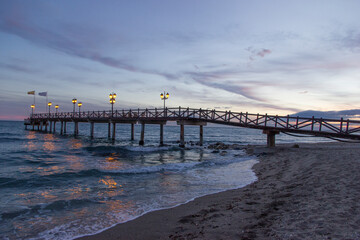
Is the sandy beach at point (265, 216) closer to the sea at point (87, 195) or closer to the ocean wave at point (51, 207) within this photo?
the sea at point (87, 195)

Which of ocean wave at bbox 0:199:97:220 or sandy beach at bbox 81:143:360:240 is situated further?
ocean wave at bbox 0:199:97:220

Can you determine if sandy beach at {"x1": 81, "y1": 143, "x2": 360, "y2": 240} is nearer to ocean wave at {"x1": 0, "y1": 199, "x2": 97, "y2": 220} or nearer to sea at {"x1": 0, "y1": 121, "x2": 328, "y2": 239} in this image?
sea at {"x1": 0, "y1": 121, "x2": 328, "y2": 239}

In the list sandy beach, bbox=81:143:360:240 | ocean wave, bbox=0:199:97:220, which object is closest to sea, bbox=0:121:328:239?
ocean wave, bbox=0:199:97:220

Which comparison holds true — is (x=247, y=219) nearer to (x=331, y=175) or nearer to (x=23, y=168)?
(x=331, y=175)

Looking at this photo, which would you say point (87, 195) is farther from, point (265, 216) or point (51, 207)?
point (265, 216)

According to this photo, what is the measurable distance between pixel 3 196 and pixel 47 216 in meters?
3.43

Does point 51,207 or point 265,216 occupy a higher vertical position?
point 265,216

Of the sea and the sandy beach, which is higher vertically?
the sandy beach

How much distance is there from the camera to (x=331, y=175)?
8352mm

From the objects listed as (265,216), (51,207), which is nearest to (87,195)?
(51,207)

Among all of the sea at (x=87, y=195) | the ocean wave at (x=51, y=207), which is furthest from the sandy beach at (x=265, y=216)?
the ocean wave at (x=51, y=207)

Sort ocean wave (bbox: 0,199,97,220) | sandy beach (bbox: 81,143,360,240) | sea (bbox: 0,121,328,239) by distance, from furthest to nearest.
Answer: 1. ocean wave (bbox: 0,199,97,220)
2. sea (bbox: 0,121,328,239)
3. sandy beach (bbox: 81,143,360,240)

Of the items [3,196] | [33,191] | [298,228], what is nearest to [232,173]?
[298,228]

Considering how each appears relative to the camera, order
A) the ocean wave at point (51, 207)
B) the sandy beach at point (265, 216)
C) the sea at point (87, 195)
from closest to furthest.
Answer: the sandy beach at point (265, 216), the sea at point (87, 195), the ocean wave at point (51, 207)
